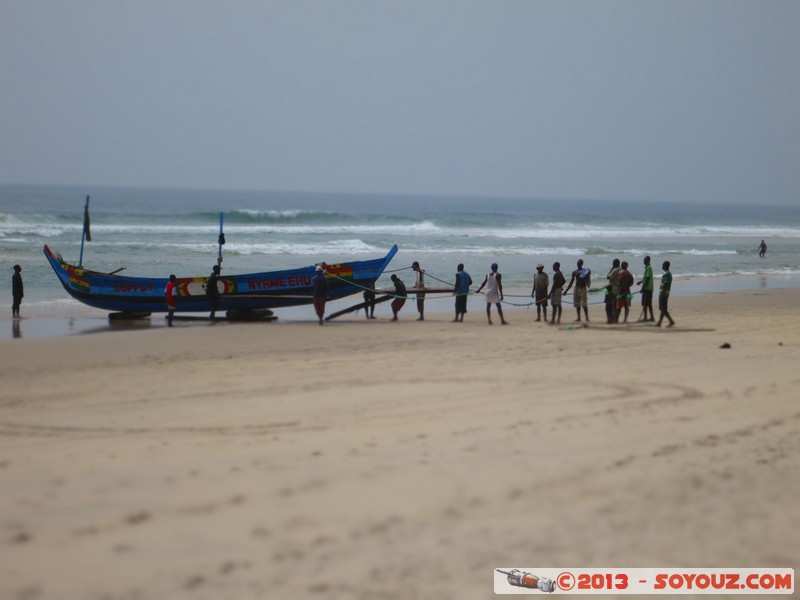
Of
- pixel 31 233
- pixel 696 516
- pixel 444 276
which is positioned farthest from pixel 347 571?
pixel 31 233

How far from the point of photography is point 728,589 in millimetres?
4535

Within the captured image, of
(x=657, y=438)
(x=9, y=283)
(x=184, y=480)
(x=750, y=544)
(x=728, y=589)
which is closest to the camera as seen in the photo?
(x=728, y=589)

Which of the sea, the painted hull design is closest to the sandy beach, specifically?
the painted hull design

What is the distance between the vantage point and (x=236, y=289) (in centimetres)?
1695

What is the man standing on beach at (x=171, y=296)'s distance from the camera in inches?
650

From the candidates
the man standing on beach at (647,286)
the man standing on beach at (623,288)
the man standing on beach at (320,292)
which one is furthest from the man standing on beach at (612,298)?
the man standing on beach at (320,292)

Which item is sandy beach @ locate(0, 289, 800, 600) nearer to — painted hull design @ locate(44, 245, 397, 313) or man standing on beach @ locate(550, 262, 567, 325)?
man standing on beach @ locate(550, 262, 567, 325)

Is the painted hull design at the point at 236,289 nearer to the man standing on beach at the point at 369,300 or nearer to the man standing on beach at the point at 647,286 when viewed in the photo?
the man standing on beach at the point at 369,300

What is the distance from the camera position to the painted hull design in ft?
55.6

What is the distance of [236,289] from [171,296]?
A: 1.18 meters

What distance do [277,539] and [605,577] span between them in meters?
1.76

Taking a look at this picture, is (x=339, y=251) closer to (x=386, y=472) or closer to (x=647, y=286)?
(x=647, y=286)

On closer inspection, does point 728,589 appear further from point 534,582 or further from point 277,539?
point 277,539

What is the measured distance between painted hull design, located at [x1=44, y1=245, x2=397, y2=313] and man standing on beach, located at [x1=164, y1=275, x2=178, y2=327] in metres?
0.08
